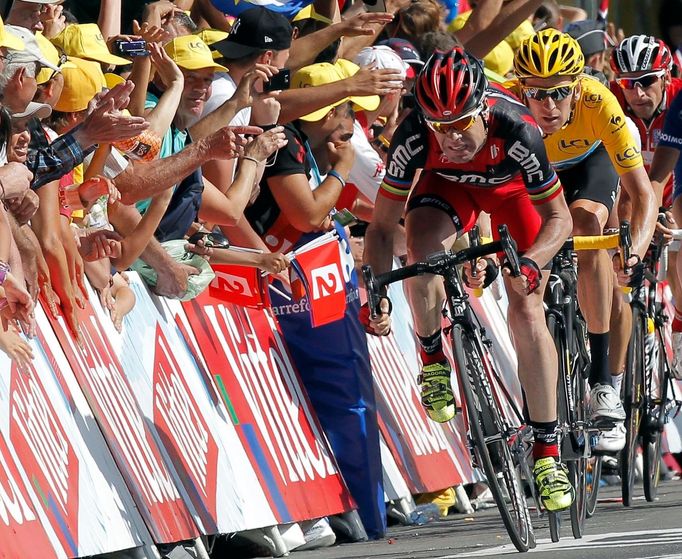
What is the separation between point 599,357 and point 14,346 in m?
4.06

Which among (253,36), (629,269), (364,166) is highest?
(253,36)

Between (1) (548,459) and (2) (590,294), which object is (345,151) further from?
(1) (548,459)

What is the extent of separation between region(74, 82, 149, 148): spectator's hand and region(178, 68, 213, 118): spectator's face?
1778mm

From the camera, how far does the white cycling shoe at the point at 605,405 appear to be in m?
8.63

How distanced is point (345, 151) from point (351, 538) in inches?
87.0

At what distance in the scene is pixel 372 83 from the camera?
8.81 metres

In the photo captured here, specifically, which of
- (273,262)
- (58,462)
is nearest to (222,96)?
(273,262)

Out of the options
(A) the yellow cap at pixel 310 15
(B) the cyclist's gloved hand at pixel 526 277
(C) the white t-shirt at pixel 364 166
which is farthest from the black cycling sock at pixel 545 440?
(A) the yellow cap at pixel 310 15

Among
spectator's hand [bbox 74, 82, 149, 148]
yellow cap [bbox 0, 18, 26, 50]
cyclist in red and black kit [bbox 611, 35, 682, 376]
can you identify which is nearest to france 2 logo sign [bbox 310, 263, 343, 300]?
spectator's hand [bbox 74, 82, 149, 148]

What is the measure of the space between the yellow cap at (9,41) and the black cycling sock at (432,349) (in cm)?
247

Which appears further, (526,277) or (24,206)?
(526,277)

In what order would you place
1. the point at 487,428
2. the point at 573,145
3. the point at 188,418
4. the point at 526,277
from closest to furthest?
the point at 526,277, the point at 487,428, the point at 188,418, the point at 573,145

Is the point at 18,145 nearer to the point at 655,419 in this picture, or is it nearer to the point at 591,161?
the point at 591,161

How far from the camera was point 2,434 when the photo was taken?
6.26 meters
